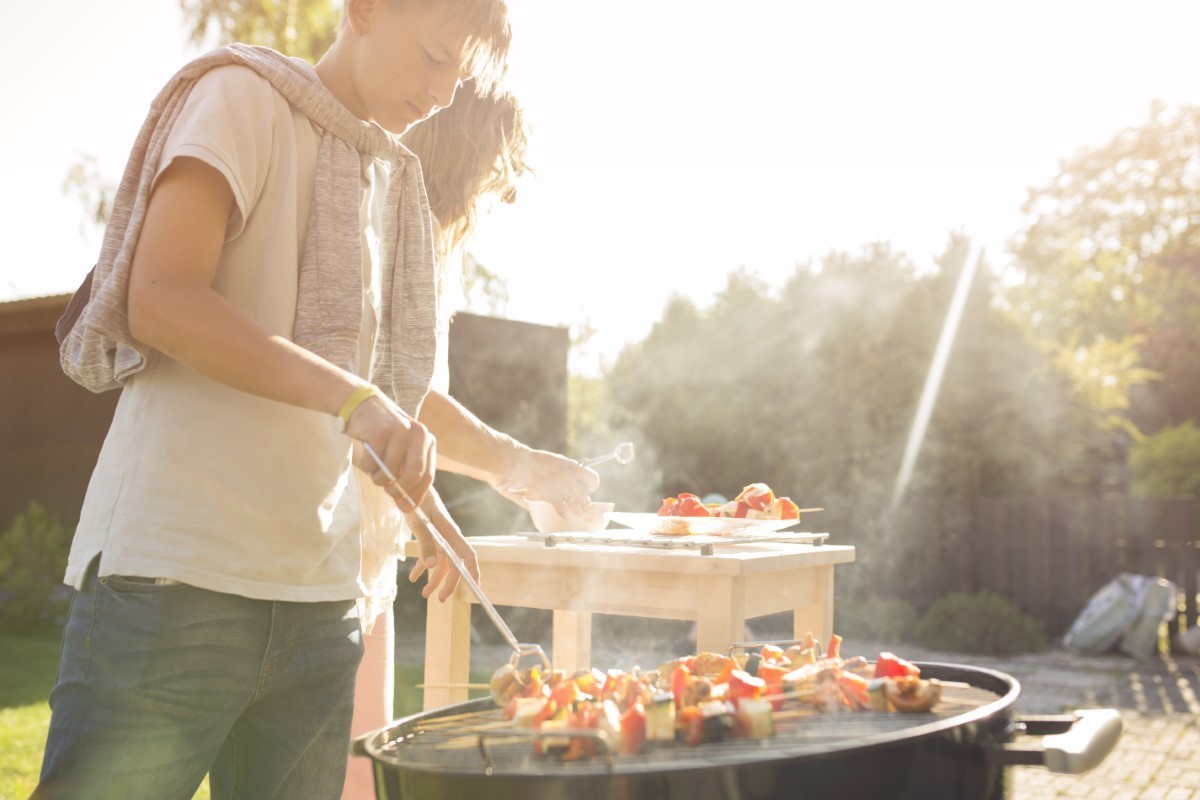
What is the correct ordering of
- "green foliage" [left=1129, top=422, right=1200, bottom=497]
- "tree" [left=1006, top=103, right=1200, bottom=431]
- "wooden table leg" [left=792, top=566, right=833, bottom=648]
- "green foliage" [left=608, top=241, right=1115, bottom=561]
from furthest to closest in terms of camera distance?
1. "tree" [left=1006, top=103, right=1200, bottom=431]
2. "green foliage" [left=1129, top=422, right=1200, bottom=497]
3. "green foliage" [left=608, top=241, right=1115, bottom=561]
4. "wooden table leg" [left=792, top=566, right=833, bottom=648]

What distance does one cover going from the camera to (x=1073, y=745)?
146cm

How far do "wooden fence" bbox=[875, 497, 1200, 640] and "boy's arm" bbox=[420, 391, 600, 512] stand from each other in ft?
20.9

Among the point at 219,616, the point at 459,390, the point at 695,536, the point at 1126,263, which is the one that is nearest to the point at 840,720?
the point at 219,616

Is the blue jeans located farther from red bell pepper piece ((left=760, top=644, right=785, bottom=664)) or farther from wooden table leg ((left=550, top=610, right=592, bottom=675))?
wooden table leg ((left=550, top=610, right=592, bottom=675))

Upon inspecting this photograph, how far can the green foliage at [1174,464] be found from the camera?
1212cm

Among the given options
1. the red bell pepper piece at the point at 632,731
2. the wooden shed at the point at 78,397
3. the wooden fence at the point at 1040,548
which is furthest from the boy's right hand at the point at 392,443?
the wooden fence at the point at 1040,548

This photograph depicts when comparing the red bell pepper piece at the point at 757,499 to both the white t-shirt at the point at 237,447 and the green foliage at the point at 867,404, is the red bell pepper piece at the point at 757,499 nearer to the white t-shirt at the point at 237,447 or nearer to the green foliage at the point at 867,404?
the white t-shirt at the point at 237,447

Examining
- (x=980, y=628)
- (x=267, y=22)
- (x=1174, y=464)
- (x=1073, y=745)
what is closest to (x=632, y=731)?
(x=1073, y=745)

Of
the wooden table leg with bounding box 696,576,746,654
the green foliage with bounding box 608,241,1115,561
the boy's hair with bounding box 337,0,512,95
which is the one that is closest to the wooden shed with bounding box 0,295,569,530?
the green foliage with bounding box 608,241,1115,561

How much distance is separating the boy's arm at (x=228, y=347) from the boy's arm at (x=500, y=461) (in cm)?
83

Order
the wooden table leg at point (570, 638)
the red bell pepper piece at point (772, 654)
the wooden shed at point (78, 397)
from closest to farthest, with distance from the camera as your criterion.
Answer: the red bell pepper piece at point (772, 654), the wooden table leg at point (570, 638), the wooden shed at point (78, 397)

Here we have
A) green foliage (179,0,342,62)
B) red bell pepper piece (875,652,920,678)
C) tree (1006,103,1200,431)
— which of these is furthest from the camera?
tree (1006,103,1200,431)

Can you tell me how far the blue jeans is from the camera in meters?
1.38

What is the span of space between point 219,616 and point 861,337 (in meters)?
7.64
